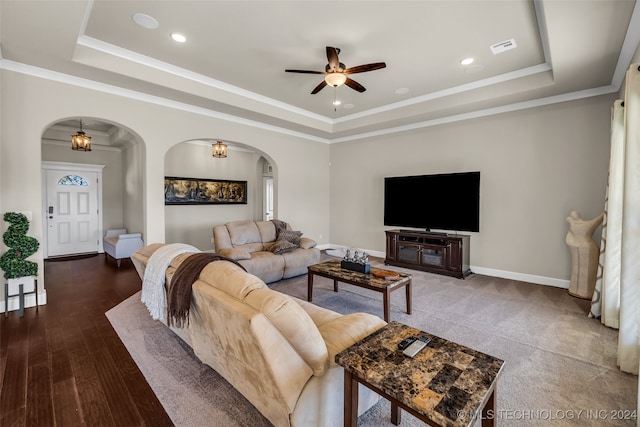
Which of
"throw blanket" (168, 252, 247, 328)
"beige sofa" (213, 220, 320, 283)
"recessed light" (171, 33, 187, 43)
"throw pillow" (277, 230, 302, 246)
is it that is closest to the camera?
"throw blanket" (168, 252, 247, 328)

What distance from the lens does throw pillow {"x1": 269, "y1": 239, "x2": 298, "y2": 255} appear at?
15.6ft

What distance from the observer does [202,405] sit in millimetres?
1919

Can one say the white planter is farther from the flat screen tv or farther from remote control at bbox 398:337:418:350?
the flat screen tv

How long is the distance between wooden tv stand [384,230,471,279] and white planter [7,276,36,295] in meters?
5.36

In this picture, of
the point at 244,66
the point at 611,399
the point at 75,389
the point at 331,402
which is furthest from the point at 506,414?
the point at 244,66

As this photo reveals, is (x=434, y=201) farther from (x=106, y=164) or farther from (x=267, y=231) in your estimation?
(x=106, y=164)

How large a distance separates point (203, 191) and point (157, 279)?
528 cm

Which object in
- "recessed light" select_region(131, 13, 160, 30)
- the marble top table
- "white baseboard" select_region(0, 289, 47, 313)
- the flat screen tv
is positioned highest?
"recessed light" select_region(131, 13, 160, 30)

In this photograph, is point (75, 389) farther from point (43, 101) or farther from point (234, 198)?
point (234, 198)

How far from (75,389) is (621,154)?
5.58m

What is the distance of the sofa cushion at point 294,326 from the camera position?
141cm

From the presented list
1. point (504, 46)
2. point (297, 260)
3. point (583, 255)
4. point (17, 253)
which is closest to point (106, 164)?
point (17, 253)

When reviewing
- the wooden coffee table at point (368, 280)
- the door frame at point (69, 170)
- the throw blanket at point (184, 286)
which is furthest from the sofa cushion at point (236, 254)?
the door frame at point (69, 170)

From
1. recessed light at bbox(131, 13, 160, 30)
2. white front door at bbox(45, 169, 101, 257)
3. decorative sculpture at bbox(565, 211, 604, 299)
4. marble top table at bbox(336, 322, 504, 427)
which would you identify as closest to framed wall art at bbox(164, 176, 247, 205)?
white front door at bbox(45, 169, 101, 257)
